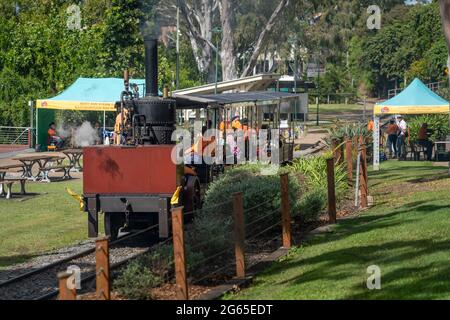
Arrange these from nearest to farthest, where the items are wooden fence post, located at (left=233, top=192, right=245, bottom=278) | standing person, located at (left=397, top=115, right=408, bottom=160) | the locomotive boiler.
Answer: wooden fence post, located at (left=233, top=192, right=245, bottom=278) → the locomotive boiler → standing person, located at (left=397, top=115, right=408, bottom=160)

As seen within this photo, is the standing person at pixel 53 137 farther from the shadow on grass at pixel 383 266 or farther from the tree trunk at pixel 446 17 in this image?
the tree trunk at pixel 446 17

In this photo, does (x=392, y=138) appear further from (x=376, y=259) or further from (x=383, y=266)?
(x=383, y=266)

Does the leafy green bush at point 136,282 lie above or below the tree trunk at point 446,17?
below

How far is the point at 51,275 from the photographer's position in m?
14.0

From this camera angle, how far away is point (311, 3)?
2025 inches

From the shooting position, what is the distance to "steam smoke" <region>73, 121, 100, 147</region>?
1698 inches

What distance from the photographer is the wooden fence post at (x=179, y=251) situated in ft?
32.7

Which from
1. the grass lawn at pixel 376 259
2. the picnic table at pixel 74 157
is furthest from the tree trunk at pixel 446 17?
the picnic table at pixel 74 157

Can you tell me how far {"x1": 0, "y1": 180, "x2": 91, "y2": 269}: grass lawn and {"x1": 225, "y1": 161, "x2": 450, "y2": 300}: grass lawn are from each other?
528 centimetres

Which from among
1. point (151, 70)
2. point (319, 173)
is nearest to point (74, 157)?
point (319, 173)

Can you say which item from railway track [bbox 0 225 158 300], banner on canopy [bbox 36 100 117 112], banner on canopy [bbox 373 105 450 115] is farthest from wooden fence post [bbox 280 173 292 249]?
banner on canopy [bbox 36 100 117 112]

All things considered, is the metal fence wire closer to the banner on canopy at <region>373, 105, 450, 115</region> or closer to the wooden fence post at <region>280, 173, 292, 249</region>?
the banner on canopy at <region>373, 105, 450, 115</region>

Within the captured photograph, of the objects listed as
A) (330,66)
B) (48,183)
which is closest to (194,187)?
(48,183)

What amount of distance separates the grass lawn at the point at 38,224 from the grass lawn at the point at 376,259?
5.28 m
